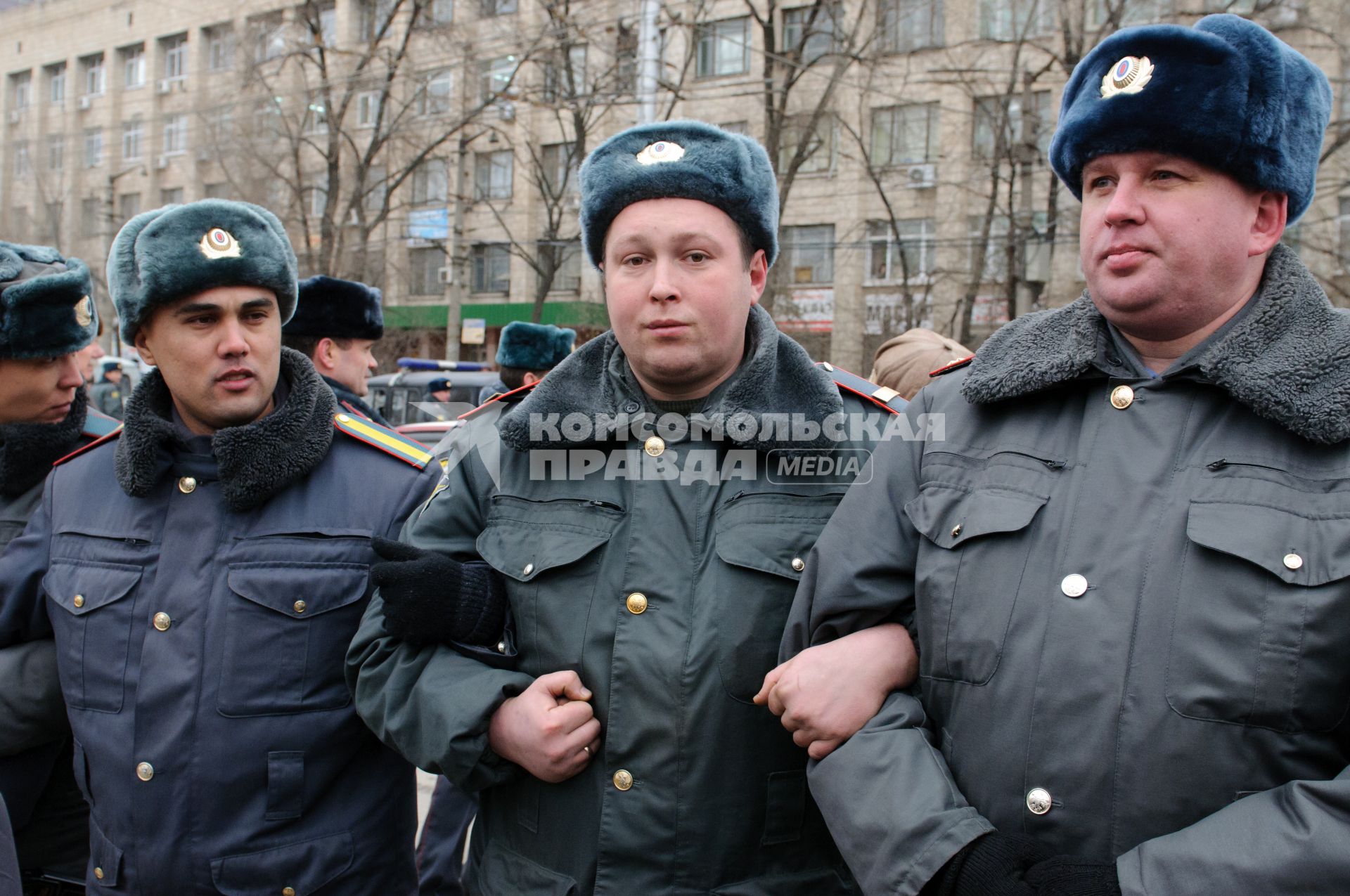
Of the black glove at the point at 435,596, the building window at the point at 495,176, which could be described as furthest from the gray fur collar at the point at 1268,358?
the building window at the point at 495,176

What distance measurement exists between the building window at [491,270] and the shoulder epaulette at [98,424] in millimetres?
26572

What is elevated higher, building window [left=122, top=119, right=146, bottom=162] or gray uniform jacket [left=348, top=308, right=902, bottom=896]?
building window [left=122, top=119, right=146, bottom=162]

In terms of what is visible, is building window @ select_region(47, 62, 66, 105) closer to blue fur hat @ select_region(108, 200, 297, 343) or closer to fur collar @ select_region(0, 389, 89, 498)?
fur collar @ select_region(0, 389, 89, 498)

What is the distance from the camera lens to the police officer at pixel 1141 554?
1495 mm

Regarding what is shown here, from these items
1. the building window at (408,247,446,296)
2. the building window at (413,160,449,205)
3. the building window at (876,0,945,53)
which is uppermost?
the building window at (876,0,945,53)

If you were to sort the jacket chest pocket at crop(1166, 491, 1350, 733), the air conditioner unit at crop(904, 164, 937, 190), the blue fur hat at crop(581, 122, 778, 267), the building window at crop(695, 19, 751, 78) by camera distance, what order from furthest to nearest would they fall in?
the building window at crop(695, 19, 751, 78) < the air conditioner unit at crop(904, 164, 937, 190) < the blue fur hat at crop(581, 122, 778, 267) < the jacket chest pocket at crop(1166, 491, 1350, 733)

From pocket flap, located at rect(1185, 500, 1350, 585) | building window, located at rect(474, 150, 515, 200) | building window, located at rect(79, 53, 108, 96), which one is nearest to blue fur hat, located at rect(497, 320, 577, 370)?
pocket flap, located at rect(1185, 500, 1350, 585)

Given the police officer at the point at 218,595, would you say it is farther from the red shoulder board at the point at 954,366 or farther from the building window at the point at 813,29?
the building window at the point at 813,29

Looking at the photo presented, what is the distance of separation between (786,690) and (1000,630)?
39cm

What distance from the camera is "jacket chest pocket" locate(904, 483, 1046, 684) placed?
1.70 metres

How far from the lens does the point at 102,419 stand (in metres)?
3.31

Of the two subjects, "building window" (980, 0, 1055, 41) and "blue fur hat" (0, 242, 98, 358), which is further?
"building window" (980, 0, 1055, 41)

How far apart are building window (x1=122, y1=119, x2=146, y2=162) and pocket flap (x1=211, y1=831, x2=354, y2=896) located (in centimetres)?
3955

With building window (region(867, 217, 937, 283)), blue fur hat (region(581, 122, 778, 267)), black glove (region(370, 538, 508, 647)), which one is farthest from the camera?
building window (region(867, 217, 937, 283))
